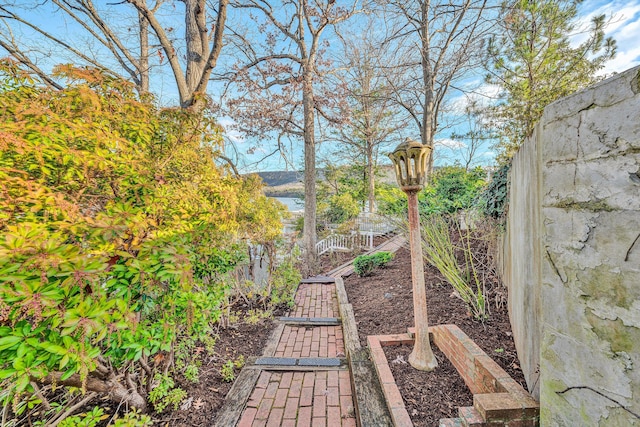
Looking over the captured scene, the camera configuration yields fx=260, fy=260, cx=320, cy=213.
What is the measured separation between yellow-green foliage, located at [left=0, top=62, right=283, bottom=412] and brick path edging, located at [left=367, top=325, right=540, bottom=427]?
1649 millimetres

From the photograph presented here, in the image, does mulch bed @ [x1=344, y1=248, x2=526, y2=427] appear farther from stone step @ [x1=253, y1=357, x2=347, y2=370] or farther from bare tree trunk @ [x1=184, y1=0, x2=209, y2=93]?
bare tree trunk @ [x1=184, y1=0, x2=209, y2=93]

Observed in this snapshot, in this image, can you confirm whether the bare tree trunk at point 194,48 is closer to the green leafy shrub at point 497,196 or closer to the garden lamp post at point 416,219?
the garden lamp post at point 416,219

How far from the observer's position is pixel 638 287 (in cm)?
82

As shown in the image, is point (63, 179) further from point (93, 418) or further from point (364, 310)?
point (364, 310)

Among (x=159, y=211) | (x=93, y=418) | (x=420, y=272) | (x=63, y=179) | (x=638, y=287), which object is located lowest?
(x=93, y=418)

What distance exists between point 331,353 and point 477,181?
6.19 m

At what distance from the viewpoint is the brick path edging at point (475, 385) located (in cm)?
153

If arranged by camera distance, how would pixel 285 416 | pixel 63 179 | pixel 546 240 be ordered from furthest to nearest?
pixel 285 416, pixel 63 179, pixel 546 240

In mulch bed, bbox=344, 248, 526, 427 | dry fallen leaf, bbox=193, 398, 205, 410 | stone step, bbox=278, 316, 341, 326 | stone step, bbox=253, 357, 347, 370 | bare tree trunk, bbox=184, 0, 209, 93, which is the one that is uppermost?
bare tree trunk, bbox=184, 0, 209, 93

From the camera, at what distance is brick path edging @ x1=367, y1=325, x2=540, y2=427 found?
5.03ft

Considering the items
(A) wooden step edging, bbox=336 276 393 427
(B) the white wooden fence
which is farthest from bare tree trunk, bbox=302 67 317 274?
(A) wooden step edging, bbox=336 276 393 427

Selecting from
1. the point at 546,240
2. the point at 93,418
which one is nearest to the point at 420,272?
the point at 546,240

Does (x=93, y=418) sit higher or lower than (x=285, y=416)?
higher

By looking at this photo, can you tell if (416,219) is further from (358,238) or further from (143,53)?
(358,238)
